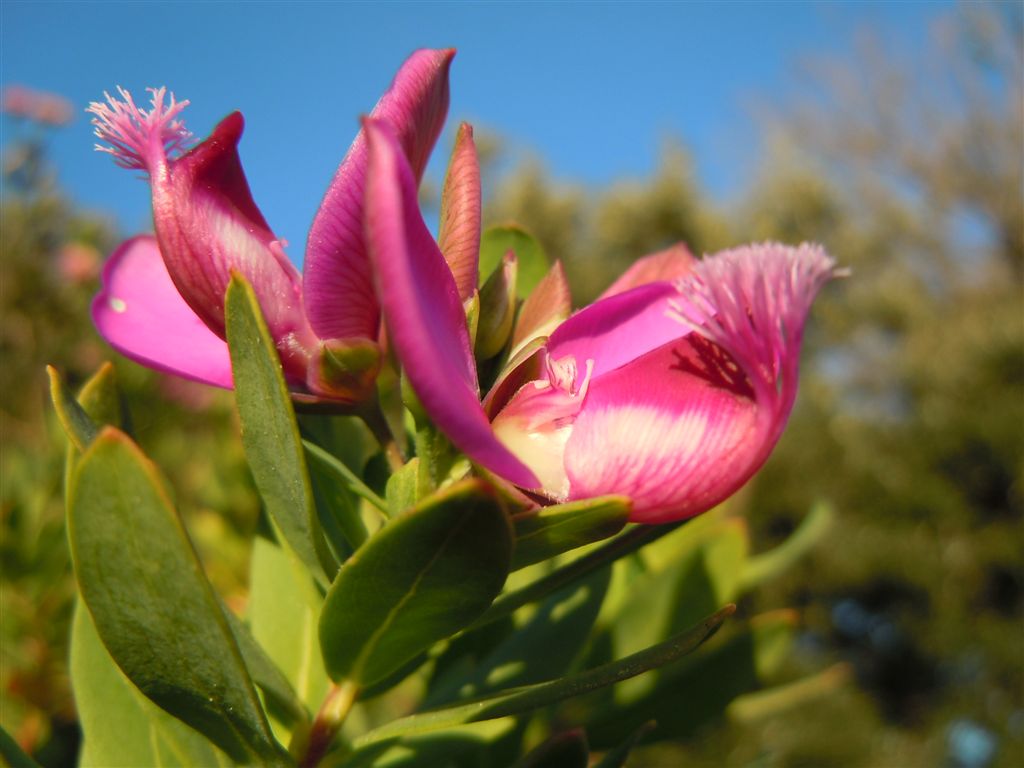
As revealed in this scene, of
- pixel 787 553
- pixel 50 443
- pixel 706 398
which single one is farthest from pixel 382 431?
pixel 50 443

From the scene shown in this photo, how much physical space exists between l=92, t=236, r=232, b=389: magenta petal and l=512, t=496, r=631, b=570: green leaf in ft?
0.94

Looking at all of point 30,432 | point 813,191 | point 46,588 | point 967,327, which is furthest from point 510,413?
point 813,191

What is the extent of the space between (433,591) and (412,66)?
0.38 metres

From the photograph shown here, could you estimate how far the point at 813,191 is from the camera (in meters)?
17.5

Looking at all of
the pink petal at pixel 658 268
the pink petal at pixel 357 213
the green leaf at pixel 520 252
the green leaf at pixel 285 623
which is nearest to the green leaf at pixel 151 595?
the pink petal at pixel 357 213

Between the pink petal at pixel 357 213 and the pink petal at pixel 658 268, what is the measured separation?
0.75 feet

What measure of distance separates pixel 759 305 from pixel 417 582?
1.00 ft

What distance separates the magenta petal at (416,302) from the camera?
47 cm

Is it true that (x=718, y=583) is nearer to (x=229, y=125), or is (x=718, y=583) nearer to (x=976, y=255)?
(x=229, y=125)

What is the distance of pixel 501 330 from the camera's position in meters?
0.69

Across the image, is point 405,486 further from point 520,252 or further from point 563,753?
point 520,252

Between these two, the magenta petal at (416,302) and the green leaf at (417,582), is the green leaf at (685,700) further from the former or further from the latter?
the magenta petal at (416,302)

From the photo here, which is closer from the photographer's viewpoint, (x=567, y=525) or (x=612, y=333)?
(x=567, y=525)

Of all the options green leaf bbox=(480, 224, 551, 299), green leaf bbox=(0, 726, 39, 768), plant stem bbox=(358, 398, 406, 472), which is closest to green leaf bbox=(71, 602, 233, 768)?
green leaf bbox=(0, 726, 39, 768)
